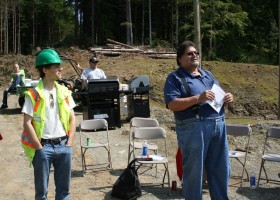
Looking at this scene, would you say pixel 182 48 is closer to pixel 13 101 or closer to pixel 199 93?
pixel 199 93

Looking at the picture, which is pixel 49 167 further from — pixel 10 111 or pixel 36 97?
pixel 10 111

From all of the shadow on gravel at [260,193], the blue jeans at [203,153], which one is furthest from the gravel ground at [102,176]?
the blue jeans at [203,153]

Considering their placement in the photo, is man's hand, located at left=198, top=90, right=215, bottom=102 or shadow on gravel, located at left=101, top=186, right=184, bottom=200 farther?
shadow on gravel, located at left=101, top=186, right=184, bottom=200

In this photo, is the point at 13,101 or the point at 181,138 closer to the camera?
the point at 181,138

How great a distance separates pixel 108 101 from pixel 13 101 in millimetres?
7948

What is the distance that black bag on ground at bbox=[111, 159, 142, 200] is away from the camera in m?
5.56

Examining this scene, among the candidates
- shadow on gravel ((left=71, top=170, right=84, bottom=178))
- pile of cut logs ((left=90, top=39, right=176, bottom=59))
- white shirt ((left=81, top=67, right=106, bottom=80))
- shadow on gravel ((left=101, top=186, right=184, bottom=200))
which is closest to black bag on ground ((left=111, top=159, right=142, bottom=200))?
shadow on gravel ((left=101, top=186, right=184, bottom=200))

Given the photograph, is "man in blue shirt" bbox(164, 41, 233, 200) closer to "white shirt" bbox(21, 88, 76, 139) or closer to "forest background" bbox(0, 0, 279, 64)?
"white shirt" bbox(21, 88, 76, 139)

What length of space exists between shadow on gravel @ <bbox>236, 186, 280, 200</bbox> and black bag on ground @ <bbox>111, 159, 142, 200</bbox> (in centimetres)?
157

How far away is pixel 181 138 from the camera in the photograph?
13.2 feet

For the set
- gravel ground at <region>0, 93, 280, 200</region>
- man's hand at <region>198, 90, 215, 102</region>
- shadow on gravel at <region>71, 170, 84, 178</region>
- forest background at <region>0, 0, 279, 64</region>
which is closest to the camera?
man's hand at <region>198, 90, 215, 102</region>

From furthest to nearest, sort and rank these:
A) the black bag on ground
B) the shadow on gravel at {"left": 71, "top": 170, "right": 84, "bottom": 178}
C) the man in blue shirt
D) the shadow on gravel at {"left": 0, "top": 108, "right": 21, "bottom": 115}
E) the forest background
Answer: the forest background
the shadow on gravel at {"left": 0, "top": 108, "right": 21, "bottom": 115}
the shadow on gravel at {"left": 71, "top": 170, "right": 84, "bottom": 178}
the black bag on ground
the man in blue shirt

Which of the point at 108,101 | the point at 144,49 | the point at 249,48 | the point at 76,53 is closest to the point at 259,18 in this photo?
the point at 249,48

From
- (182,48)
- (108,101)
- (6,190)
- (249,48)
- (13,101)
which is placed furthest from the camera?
(249,48)
